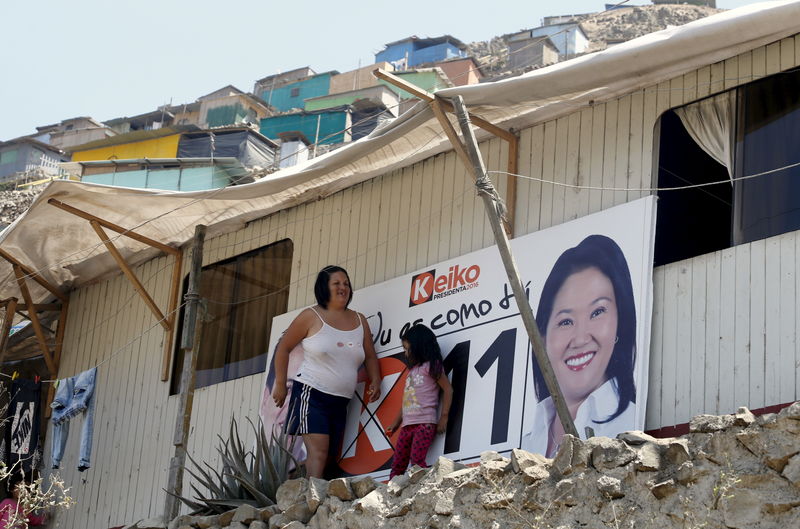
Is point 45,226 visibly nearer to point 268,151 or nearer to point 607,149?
point 607,149

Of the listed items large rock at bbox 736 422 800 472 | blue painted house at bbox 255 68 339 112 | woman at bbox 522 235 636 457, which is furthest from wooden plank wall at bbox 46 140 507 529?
blue painted house at bbox 255 68 339 112

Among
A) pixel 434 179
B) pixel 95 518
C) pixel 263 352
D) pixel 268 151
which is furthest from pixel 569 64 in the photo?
pixel 268 151

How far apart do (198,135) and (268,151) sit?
3284 mm

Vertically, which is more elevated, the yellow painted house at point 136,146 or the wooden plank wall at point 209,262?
the yellow painted house at point 136,146

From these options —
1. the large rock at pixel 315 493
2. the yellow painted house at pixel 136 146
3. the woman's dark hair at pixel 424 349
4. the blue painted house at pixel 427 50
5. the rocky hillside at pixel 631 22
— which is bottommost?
the large rock at pixel 315 493

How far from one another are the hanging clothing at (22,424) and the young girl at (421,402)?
20.3 ft

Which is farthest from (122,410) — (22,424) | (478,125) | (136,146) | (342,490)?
(136,146)

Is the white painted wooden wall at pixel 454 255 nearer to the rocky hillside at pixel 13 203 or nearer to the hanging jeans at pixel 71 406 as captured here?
the hanging jeans at pixel 71 406

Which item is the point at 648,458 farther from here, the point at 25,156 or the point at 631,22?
the point at 631,22

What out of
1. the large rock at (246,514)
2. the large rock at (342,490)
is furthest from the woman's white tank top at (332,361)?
the large rock at (342,490)

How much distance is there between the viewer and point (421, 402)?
8.81 m

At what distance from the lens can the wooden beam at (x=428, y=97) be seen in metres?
8.51

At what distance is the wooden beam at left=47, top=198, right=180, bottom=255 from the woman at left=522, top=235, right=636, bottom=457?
201 inches

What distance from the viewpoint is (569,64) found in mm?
8227
